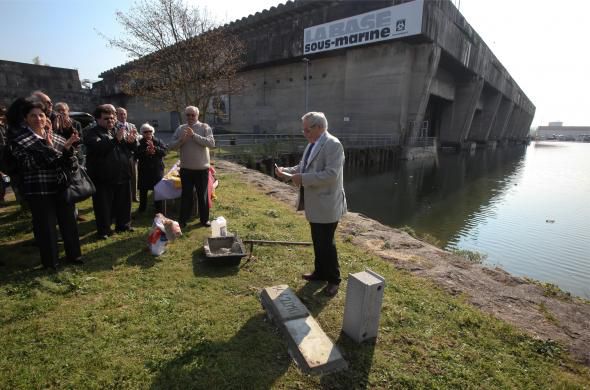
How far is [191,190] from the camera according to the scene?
579 cm

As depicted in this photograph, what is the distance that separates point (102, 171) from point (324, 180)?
350 centimetres

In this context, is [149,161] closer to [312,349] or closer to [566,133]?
[312,349]

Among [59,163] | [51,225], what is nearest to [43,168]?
[59,163]

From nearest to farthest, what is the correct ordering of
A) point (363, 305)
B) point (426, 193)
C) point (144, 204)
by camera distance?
point (363, 305)
point (144, 204)
point (426, 193)

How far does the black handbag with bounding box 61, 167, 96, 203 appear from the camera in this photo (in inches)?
155

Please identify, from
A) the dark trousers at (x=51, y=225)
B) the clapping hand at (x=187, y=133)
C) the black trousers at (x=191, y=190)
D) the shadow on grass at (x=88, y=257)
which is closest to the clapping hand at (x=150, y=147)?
the black trousers at (x=191, y=190)

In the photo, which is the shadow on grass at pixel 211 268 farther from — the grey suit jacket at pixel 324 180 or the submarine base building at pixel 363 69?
the submarine base building at pixel 363 69

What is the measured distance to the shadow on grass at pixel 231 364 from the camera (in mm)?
2445

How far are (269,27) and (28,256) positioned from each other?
35799mm

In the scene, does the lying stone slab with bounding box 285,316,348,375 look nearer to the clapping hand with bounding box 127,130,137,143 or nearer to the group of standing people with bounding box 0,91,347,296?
the group of standing people with bounding box 0,91,347,296

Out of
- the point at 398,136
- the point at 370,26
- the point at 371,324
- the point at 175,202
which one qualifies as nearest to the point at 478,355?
the point at 371,324

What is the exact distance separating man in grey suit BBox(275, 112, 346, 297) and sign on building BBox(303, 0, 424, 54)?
86.9 ft

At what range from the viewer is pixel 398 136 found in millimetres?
28859

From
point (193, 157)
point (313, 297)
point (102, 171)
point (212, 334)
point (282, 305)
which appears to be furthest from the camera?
point (193, 157)
